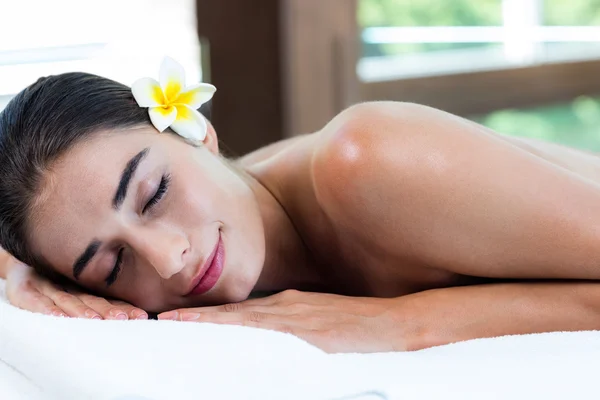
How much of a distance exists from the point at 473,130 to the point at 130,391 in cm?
68

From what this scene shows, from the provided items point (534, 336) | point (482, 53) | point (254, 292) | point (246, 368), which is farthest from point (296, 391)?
point (482, 53)

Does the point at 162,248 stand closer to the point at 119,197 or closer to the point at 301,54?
the point at 119,197

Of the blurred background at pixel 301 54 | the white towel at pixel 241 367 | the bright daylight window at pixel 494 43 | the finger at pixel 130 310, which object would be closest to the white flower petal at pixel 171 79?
the finger at pixel 130 310

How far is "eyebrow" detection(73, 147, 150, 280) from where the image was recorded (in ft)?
4.22

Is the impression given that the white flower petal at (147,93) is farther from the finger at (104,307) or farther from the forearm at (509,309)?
the forearm at (509,309)

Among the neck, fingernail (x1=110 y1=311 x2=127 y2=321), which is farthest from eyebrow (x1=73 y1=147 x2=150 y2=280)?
the neck

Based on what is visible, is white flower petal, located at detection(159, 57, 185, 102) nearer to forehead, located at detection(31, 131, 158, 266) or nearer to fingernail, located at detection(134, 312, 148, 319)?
forehead, located at detection(31, 131, 158, 266)

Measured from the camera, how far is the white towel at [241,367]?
3.01 ft

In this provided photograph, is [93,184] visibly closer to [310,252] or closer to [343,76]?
[310,252]

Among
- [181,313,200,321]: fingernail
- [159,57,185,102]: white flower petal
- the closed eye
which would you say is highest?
[159,57,185,102]: white flower petal

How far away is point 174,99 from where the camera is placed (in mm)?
1468

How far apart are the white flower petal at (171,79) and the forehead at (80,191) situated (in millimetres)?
123

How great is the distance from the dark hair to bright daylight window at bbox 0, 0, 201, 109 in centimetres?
132

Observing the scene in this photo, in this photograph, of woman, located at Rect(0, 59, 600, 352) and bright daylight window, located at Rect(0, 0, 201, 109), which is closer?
woman, located at Rect(0, 59, 600, 352)
